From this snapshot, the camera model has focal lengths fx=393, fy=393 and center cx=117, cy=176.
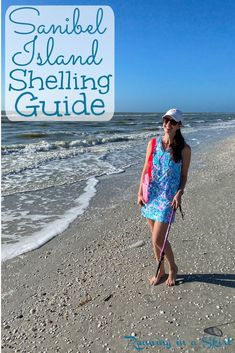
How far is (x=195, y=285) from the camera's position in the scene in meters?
4.37

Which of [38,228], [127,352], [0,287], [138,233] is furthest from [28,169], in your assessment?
[127,352]

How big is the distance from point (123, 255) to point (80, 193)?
13.7 ft

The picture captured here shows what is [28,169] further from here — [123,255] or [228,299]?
[228,299]

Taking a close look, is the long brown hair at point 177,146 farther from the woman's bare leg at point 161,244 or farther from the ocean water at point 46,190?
the ocean water at point 46,190

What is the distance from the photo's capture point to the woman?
4.08 metres

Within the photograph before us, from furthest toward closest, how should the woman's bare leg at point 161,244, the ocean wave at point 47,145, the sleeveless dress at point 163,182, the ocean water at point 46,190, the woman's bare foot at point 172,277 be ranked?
the ocean wave at point 47,145 < the ocean water at point 46,190 < the woman's bare foot at point 172,277 < the woman's bare leg at point 161,244 < the sleeveless dress at point 163,182

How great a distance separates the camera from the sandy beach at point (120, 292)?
3547 mm

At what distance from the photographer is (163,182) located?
13.9 ft

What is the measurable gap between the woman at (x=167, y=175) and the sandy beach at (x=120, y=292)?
20.6 inches

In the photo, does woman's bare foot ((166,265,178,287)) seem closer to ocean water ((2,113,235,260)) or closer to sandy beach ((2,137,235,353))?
sandy beach ((2,137,235,353))

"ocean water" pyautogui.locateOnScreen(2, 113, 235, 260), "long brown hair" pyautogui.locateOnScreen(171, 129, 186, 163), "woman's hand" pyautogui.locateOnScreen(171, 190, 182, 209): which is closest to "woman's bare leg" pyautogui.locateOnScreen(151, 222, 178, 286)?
"woman's hand" pyautogui.locateOnScreen(171, 190, 182, 209)

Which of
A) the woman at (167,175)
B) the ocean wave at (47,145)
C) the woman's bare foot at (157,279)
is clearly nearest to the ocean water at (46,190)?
the ocean wave at (47,145)

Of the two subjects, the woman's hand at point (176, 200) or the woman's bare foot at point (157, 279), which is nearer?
the woman's hand at point (176, 200)

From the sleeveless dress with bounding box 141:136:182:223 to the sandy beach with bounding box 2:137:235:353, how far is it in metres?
0.86
